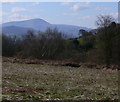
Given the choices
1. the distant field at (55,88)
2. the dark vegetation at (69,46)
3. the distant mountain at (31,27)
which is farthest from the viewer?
the distant mountain at (31,27)

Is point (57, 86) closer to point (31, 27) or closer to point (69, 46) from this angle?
point (69, 46)

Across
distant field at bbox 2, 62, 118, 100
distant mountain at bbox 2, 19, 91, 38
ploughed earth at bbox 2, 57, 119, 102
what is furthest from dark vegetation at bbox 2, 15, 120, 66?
distant field at bbox 2, 62, 118, 100

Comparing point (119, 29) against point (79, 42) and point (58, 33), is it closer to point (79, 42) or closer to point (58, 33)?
point (58, 33)

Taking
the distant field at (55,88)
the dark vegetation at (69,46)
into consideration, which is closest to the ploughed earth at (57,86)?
the distant field at (55,88)

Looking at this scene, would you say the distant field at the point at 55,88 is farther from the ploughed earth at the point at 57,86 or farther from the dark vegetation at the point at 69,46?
the dark vegetation at the point at 69,46

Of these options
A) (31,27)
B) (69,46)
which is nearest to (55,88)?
(69,46)

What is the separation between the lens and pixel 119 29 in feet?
115

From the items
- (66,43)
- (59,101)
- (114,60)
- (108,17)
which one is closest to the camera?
(59,101)

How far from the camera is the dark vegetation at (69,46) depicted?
3506 cm

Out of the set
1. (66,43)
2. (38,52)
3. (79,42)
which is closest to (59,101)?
(38,52)

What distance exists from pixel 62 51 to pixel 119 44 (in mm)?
12869

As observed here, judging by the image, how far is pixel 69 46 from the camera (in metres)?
A: 47.7

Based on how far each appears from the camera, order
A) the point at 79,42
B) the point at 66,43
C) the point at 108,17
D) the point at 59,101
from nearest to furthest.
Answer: the point at 59,101, the point at 108,17, the point at 66,43, the point at 79,42

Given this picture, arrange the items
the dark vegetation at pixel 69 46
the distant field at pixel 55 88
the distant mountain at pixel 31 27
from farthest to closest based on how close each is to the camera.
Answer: the distant mountain at pixel 31 27 → the dark vegetation at pixel 69 46 → the distant field at pixel 55 88
